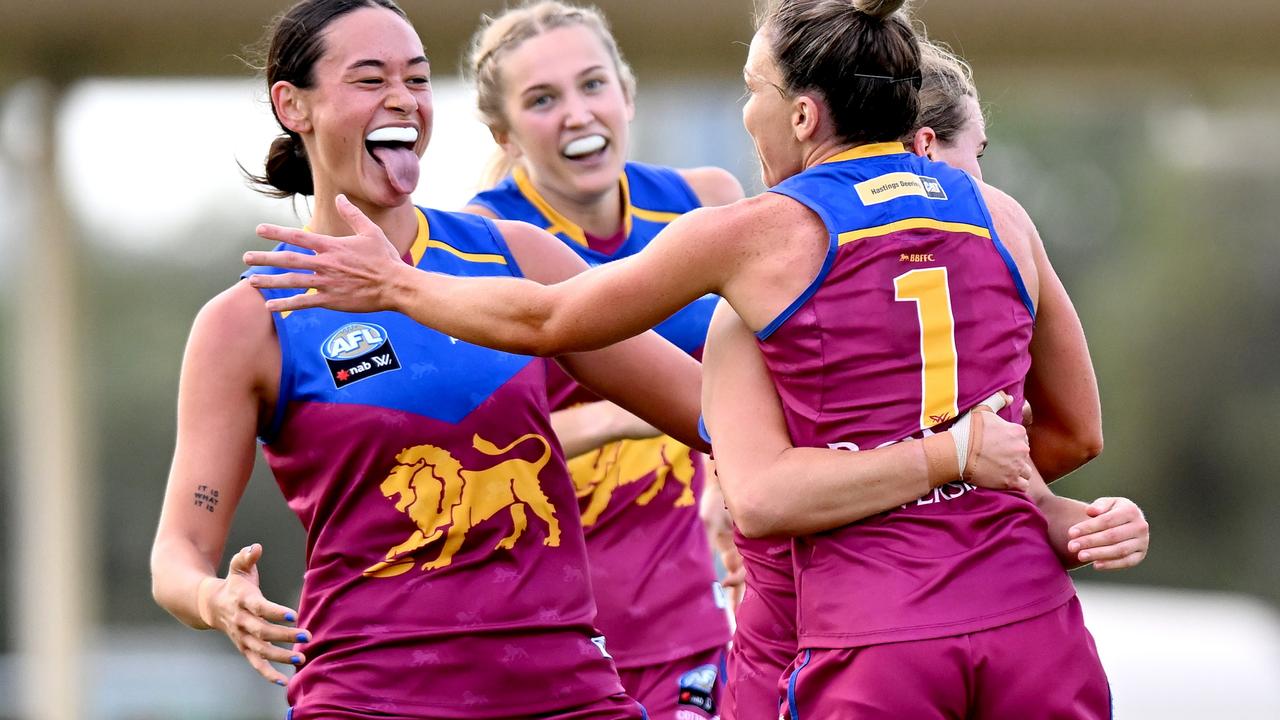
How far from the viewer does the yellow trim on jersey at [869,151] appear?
2.80 meters

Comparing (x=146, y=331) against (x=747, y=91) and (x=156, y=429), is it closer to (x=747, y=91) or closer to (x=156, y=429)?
(x=156, y=429)

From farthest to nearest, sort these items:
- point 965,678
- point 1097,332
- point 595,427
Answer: point 1097,332
point 595,427
point 965,678

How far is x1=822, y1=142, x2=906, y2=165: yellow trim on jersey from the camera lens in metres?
2.80

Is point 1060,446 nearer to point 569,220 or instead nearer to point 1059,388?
point 1059,388

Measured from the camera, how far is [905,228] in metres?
2.68

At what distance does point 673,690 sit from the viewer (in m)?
4.18

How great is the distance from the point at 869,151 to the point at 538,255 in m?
0.82

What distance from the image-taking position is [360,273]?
2.89 meters

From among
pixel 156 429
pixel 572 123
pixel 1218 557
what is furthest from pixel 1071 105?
pixel 572 123

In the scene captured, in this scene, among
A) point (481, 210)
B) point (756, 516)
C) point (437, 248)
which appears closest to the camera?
point (756, 516)

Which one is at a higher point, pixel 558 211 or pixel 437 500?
pixel 558 211

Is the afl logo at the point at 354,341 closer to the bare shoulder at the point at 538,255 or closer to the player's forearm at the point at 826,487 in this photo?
the bare shoulder at the point at 538,255

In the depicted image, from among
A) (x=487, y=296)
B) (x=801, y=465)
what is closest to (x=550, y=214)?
(x=487, y=296)

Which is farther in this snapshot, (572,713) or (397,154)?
(397,154)
